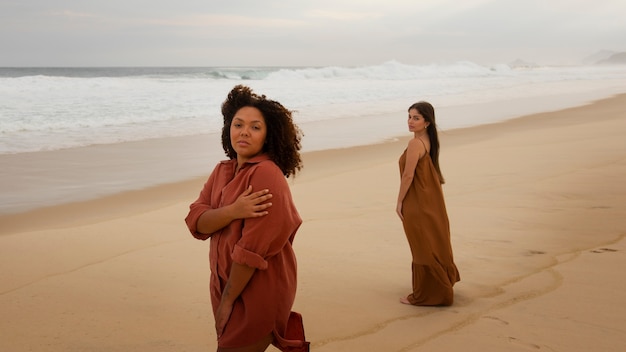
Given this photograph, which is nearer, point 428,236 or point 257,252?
point 257,252

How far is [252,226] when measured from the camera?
256 centimetres

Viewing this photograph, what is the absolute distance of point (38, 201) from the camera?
839cm


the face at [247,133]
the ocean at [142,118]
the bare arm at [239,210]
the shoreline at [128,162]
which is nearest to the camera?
the bare arm at [239,210]

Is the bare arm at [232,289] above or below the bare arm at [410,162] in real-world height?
below

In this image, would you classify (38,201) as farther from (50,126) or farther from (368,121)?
(368,121)

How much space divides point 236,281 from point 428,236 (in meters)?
2.42

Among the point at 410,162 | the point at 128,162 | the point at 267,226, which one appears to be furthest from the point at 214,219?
the point at 128,162

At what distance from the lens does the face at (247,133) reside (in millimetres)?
2732

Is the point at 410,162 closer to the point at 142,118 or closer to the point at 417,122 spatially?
the point at 417,122

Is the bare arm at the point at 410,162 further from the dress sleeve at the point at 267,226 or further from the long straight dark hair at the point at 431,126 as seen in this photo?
the dress sleeve at the point at 267,226

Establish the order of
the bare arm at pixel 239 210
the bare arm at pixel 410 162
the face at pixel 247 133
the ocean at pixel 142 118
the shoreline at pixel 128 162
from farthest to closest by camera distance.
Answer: the ocean at pixel 142 118 < the shoreline at pixel 128 162 < the bare arm at pixel 410 162 < the face at pixel 247 133 < the bare arm at pixel 239 210

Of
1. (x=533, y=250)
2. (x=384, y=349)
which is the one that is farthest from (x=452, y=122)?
(x=384, y=349)

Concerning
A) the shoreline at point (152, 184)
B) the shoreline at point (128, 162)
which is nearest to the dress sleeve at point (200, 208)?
the shoreline at point (152, 184)

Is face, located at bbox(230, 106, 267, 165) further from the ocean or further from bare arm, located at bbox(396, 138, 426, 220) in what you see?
bare arm, located at bbox(396, 138, 426, 220)
